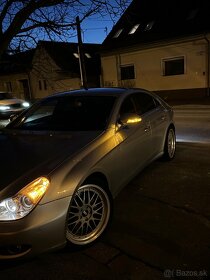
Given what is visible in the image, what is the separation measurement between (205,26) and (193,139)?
14.7 metres

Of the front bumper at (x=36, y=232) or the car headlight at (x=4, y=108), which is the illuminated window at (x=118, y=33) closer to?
the car headlight at (x=4, y=108)

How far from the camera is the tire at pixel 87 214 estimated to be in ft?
9.97

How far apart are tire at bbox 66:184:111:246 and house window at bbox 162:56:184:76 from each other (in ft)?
66.0

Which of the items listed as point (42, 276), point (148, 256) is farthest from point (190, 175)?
point (42, 276)

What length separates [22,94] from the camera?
38.9 metres

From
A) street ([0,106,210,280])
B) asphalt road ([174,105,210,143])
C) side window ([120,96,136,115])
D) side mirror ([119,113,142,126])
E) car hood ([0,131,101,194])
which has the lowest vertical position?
asphalt road ([174,105,210,143])

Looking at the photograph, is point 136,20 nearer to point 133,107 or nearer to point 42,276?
point 133,107

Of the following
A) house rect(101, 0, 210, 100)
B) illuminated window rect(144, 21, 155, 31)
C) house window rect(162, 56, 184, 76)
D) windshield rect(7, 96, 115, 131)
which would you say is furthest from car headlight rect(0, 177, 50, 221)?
illuminated window rect(144, 21, 155, 31)

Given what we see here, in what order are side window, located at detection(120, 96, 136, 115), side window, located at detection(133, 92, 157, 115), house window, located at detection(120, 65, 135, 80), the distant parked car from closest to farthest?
side window, located at detection(120, 96, 136, 115) → side window, located at detection(133, 92, 157, 115) → the distant parked car → house window, located at detection(120, 65, 135, 80)

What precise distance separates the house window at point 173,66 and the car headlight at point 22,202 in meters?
20.8

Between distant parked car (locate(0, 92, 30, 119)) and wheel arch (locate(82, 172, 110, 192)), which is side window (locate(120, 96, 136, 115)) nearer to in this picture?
wheel arch (locate(82, 172, 110, 192))

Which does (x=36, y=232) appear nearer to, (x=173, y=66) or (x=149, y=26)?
(x=173, y=66)

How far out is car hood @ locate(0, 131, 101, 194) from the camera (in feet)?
9.46

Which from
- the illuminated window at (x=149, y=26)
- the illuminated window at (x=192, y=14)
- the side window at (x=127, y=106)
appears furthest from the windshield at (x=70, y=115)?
the illuminated window at (x=149, y=26)
